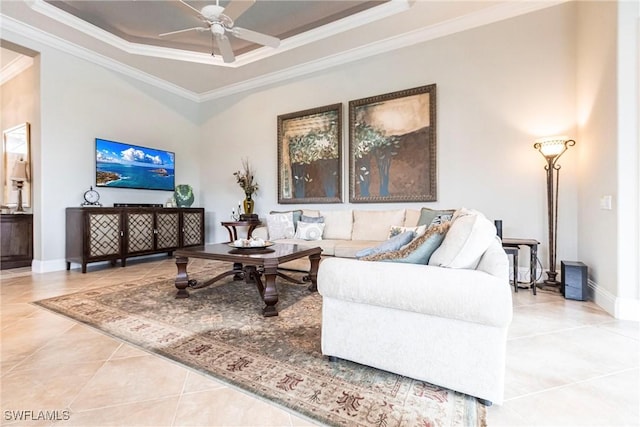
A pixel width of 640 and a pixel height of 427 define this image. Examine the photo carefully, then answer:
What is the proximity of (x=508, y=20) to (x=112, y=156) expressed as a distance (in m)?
5.82

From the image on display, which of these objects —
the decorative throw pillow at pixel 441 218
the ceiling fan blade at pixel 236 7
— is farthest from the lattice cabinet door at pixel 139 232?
the decorative throw pillow at pixel 441 218

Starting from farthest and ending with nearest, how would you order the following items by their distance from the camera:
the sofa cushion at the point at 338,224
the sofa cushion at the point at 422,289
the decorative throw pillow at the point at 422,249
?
the sofa cushion at the point at 338,224
the decorative throw pillow at the point at 422,249
the sofa cushion at the point at 422,289

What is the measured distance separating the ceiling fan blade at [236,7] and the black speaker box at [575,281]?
150 inches

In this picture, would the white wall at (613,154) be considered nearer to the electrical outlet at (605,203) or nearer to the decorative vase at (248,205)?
the electrical outlet at (605,203)

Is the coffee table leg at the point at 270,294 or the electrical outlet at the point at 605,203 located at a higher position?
the electrical outlet at the point at 605,203

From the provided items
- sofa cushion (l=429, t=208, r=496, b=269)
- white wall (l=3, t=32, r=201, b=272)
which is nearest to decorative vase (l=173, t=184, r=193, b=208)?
white wall (l=3, t=32, r=201, b=272)

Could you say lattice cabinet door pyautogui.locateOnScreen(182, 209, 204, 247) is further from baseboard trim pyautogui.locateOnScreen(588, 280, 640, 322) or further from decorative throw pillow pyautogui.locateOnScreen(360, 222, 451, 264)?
baseboard trim pyautogui.locateOnScreen(588, 280, 640, 322)

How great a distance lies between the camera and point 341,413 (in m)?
1.17

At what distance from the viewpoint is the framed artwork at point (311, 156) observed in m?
4.45

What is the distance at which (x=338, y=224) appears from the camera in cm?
417

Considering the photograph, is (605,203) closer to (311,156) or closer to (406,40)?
(406,40)

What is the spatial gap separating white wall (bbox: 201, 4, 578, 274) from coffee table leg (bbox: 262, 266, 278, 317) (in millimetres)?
2317

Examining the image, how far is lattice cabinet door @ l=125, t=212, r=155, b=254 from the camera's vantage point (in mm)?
4273

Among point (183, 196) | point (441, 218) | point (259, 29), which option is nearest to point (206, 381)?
point (441, 218)
